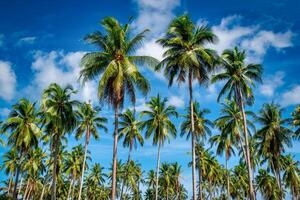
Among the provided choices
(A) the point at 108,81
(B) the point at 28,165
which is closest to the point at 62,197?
(B) the point at 28,165

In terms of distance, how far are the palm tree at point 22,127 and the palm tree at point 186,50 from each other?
19.5 metres

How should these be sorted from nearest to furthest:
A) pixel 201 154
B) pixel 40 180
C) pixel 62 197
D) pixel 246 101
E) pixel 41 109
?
pixel 246 101 → pixel 41 109 → pixel 201 154 → pixel 40 180 → pixel 62 197

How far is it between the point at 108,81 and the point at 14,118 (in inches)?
824

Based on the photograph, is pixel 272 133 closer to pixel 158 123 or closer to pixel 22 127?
pixel 158 123

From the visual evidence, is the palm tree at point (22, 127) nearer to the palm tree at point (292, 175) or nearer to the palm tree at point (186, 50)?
the palm tree at point (186, 50)

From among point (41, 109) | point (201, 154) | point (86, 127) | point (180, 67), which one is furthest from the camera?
point (201, 154)

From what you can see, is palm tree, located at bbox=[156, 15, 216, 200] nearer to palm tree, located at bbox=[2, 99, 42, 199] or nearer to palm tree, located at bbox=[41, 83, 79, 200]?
palm tree, located at bbox=[41, 83, 79, 200]

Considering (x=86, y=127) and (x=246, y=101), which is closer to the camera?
(x=246, y=101)

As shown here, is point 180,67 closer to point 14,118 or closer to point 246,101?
point 246,101

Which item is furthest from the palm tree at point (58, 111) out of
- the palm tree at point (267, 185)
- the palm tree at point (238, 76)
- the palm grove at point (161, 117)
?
the palm tree at point (267, 185)

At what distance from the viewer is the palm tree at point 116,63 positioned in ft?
72.4

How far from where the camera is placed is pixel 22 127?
3800 cm

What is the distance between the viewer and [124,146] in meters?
46.9

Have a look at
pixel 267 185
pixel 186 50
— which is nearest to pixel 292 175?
pixel 267 185
